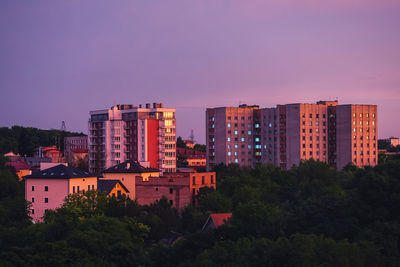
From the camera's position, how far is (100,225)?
43.5m

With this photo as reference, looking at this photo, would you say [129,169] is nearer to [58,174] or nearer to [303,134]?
[58,174]

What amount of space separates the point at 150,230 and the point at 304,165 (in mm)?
28623

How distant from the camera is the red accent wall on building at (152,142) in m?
85.0

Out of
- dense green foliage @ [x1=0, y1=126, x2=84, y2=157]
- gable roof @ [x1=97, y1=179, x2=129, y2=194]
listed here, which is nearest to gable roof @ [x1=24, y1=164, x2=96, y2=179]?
gable roof @ [x1=97, y1=179, x2=129, y2=194]

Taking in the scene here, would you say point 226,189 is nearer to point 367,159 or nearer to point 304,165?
point 304,165

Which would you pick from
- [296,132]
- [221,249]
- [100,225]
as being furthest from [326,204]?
[296,132]

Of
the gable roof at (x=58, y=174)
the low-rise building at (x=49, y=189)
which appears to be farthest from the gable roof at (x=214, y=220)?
the gable roof at (x=58, y=174)

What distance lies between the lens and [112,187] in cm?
6069

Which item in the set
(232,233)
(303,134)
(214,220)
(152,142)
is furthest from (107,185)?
(303,134)

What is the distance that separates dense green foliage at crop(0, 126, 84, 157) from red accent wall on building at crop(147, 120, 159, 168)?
61426mm

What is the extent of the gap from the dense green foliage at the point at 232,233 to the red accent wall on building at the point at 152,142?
1180 inches

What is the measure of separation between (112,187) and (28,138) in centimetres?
8835

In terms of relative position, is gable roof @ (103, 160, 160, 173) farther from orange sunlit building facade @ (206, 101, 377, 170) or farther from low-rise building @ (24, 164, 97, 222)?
orange sunlit building facade @ (206, 101, 377, 170)

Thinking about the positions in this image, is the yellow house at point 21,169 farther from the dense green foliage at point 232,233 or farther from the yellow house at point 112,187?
the dense green foliage at point 232,233
